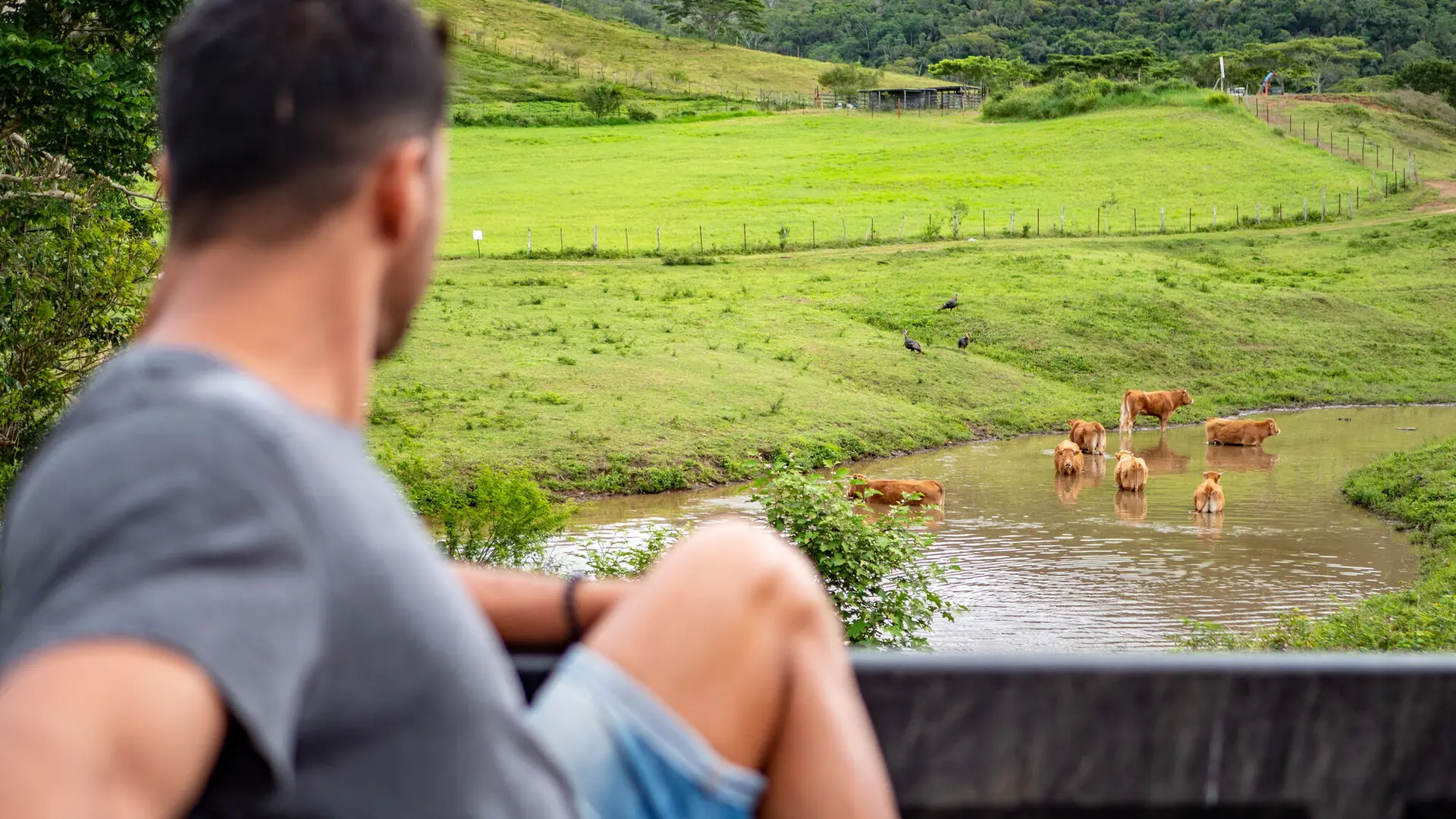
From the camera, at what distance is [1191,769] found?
2123 millimetres

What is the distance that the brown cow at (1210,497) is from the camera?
15.7 meters

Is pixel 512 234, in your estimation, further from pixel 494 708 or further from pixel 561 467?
pixel 494 708

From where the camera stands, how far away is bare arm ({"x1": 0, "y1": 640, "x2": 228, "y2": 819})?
37.4 inches

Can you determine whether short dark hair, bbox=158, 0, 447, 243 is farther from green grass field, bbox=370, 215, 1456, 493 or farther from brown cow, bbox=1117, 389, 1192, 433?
brown cow, bbox=1117, 389, 1192, 433

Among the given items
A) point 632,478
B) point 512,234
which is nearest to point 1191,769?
point 632,478

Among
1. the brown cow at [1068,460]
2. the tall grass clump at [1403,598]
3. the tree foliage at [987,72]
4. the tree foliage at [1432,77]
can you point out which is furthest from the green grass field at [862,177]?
the tree foliage at [1432,77]

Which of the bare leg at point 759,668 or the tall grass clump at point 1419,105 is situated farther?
the tall grass clump at point 1419,105

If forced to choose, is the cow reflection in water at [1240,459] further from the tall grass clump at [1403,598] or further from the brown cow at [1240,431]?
the tall grass clump at [1403,598]

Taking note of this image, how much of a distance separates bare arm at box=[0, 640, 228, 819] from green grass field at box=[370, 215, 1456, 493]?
44.7 feet

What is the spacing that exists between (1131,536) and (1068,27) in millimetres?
126012

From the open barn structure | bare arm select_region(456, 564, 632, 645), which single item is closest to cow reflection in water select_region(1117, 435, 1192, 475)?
bare arm select_region(456, 564, 632, 645)

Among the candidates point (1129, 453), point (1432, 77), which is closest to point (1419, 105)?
point (1432, 77)

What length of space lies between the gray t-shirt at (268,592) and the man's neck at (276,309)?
0.05 meters

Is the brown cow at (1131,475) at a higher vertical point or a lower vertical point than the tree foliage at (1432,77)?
lower
